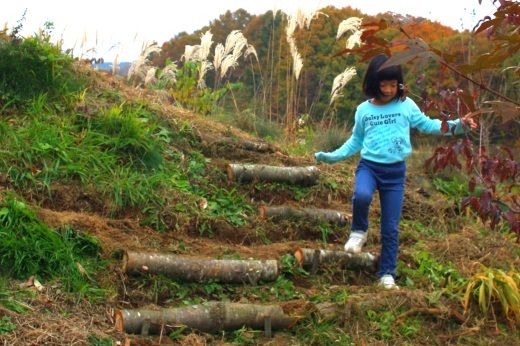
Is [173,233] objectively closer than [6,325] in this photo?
No

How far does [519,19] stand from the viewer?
244 centimetres

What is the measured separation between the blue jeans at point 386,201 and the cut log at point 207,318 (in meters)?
1.10

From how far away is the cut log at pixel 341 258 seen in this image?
18.0 ft

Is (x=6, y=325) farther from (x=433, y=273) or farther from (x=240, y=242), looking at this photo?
(x=433, y=273)

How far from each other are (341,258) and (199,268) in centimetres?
119

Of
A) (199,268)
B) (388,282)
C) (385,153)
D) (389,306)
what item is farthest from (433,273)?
(199,268)

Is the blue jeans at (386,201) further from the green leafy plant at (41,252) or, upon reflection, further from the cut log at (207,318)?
the green leafy plant at (41,252)

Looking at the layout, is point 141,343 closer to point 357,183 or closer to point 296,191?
point 357,183

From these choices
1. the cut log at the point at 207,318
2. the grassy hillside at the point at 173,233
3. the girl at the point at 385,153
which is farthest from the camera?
the girl at the point at 385,153

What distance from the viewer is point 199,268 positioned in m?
5.01

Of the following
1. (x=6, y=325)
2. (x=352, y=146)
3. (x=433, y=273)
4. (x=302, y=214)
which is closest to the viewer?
(x=6, y=325)

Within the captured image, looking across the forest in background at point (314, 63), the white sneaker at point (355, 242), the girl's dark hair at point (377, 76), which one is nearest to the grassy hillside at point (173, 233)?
the white sneaker at point (355, 242)

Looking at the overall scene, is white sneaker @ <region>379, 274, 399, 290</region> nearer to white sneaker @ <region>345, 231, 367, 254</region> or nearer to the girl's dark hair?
white sneaker @ <region>345, 231, 367, 254</region>

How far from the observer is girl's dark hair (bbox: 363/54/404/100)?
5363 millimetres
